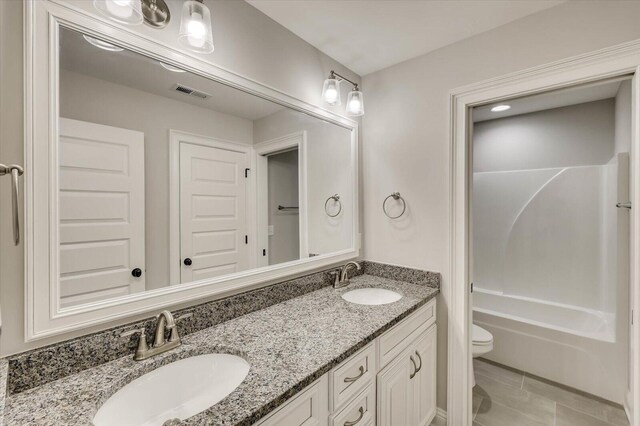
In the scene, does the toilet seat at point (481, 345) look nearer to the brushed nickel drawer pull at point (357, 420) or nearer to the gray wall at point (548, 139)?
the brushed nickel drawer pull at point (357, 420)

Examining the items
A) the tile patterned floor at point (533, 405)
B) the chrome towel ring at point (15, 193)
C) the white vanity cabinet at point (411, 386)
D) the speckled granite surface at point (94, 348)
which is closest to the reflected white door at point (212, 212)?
the speckled granite surface at point (94, 348)

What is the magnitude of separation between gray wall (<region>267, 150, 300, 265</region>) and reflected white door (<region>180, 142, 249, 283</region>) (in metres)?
0.18

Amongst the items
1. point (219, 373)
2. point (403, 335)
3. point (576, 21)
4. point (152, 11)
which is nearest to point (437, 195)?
point (403, 335)

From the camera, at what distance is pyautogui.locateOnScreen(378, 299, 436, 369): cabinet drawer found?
50.5 inches

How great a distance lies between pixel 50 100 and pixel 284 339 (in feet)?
3.60

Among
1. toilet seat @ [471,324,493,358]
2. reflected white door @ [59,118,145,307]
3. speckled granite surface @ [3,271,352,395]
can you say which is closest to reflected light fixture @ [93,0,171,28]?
reflected white door @ [59,118,145,307]

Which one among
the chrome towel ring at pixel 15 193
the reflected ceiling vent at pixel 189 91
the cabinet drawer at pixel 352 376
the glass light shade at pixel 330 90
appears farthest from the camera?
the glass light shade at pixel 330 90

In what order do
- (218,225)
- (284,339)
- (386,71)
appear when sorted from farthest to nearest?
1. (386,71)
2. (218,225)
3. (284,339)

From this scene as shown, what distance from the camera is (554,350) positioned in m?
2.21

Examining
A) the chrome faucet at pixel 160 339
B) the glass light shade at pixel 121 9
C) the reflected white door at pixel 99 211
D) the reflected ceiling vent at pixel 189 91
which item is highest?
the glass light shade at pixel 121 9

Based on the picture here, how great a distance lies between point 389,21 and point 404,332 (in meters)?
1.66

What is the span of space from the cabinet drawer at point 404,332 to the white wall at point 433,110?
17 cm

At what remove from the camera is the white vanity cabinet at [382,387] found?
3.01ft

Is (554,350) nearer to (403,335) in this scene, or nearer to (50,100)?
(403,335)
